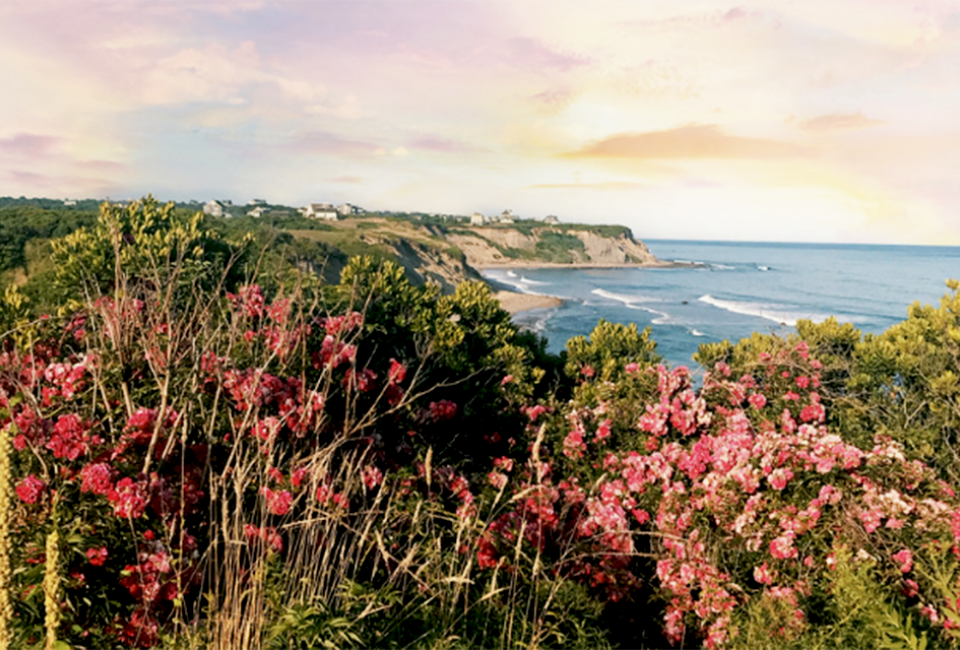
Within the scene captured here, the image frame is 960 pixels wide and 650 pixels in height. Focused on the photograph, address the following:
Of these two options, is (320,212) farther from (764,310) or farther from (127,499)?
(127,499)

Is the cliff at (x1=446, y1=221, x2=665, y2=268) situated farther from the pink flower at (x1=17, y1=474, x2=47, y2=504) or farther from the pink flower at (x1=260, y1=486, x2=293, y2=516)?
the pink flower at (x1=17, y1=474, x2=47, y2=504)

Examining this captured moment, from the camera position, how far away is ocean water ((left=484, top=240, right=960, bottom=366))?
4906 centimetres

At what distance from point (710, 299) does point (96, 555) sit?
73.0 meters

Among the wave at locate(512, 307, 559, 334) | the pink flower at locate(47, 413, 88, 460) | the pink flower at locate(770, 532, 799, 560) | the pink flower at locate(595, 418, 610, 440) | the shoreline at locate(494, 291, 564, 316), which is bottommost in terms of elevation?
the wave at locate(512, 307, 559, 334)

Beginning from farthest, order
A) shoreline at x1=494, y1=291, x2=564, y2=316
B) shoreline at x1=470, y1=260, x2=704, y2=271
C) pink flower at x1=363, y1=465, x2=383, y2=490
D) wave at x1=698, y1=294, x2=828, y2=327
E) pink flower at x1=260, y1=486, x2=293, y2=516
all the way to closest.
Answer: shoreline at x1=470, y1=260, x2=704, y2=271
shoreline at x1=494, y1=291, x2=564, y2=316
wave at x1=698, y1=294, x2=828, y2=327
pink flower at x1=363, y1=465, x2=383, y2=490
pink flower at x1=260, y1=486, x2=293, y2=516

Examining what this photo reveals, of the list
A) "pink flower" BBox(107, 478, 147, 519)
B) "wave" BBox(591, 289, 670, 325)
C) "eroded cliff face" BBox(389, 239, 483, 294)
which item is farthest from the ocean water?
"pink flower" BBox(107, 478, 147, 519)

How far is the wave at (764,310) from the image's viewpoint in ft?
177

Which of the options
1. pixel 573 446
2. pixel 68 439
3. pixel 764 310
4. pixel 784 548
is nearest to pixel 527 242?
pixel 764 310

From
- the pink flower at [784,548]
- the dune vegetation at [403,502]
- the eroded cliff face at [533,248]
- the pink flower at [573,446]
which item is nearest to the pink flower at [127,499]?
the dune vegetation at [403,502]

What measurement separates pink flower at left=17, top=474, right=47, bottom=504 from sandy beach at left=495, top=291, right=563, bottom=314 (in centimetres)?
5423

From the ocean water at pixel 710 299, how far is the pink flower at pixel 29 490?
26.3m

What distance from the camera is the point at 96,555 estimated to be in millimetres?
3125

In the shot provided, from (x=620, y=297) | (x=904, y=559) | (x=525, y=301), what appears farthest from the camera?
(x=620, y=297)

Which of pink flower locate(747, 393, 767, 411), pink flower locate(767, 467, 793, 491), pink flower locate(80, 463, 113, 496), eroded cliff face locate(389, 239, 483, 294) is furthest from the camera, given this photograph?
eroded cliff face locate(389, 239, 483, 294)
